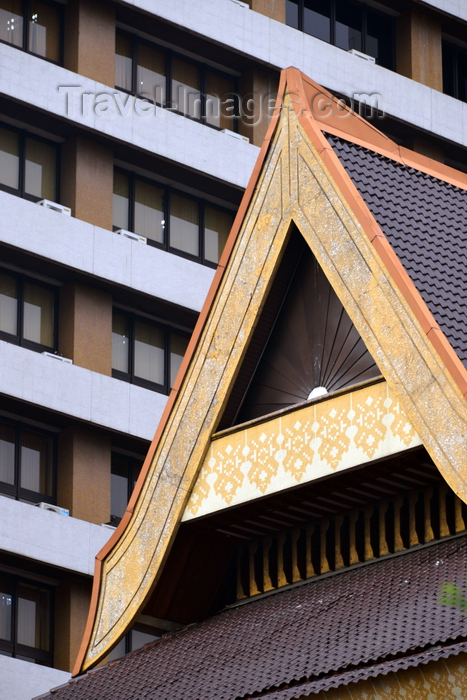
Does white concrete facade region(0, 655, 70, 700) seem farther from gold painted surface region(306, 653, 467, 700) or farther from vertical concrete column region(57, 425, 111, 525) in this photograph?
gold painted surface region(306, 653, 467, 700)

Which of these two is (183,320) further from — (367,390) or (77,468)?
(367,390)

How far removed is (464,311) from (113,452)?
22.0 m

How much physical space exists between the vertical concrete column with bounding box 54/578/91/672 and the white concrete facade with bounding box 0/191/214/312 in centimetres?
727

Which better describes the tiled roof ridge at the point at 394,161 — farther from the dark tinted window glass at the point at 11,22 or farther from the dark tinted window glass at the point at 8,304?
the dark tinted window glass at the point at 11,22

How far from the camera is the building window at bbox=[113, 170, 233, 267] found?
41.7 m

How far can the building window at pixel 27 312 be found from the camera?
39125mm

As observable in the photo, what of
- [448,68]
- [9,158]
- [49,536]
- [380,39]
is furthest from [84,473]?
[448,68]

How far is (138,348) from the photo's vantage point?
41.5 m

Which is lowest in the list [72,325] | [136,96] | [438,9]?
[72,325]

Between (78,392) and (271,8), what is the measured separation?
12.4m

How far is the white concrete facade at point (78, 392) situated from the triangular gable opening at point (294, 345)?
16.9 metres

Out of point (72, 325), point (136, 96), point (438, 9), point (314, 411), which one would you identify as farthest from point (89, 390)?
point (314, 411)

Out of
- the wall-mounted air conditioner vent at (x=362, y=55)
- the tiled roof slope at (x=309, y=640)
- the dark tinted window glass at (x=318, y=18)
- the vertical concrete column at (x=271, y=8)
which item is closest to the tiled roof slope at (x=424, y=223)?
the tiled roof slope at (x=309, y=640)

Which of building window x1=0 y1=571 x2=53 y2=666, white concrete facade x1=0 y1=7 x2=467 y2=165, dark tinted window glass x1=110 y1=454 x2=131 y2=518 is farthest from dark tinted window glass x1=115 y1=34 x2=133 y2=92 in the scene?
building window x1=0 y1=571 x2=53 y2=666
